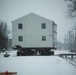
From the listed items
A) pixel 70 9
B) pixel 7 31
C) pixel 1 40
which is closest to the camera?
pixel 70 9

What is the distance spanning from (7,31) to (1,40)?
1083 inches

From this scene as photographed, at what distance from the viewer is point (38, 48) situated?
42562 mm

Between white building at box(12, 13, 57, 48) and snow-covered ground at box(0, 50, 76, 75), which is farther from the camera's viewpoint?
white building at box(12, 13, 57, 48)

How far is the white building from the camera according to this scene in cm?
4259

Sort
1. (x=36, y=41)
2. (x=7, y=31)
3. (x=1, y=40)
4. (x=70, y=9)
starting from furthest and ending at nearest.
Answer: (x=7, y=31) → (x=1, y=40) → (x=36, y=41) → (x=70, y=9)

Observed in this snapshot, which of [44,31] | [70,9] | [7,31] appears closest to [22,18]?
[44,31]

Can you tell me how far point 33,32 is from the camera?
42.8 m

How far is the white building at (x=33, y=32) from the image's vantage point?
42594 millimetres

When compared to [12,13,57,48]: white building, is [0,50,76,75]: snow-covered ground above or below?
below

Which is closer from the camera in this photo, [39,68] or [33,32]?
[39,68]

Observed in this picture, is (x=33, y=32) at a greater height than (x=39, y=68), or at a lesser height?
greater

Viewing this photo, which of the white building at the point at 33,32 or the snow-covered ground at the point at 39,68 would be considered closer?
the snow-covered ground at the point at 39,68

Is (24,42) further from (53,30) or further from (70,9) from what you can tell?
(70,9)

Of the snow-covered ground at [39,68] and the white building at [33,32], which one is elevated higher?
the white building at [33,32]
